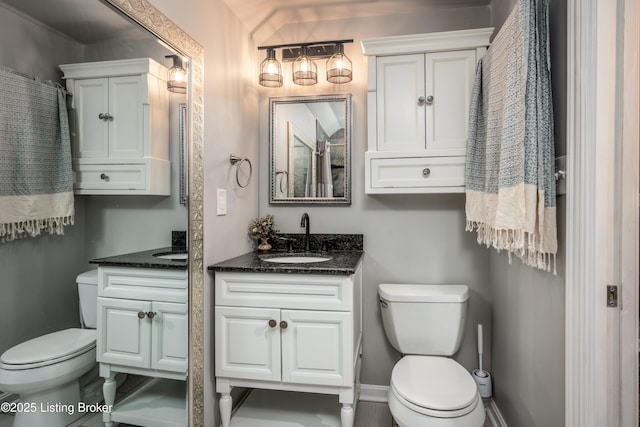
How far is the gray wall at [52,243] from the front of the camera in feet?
2.64

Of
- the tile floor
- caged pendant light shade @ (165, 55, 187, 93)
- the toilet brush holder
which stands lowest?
the tile floor

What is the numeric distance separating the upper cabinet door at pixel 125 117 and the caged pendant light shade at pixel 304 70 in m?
1.15

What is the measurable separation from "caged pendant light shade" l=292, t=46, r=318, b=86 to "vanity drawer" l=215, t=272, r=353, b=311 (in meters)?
1.28

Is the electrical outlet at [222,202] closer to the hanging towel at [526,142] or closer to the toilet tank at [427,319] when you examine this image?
the toilet tank at [427,319]

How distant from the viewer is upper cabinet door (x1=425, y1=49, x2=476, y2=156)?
1838 mm

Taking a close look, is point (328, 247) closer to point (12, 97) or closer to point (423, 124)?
point (423, 124)

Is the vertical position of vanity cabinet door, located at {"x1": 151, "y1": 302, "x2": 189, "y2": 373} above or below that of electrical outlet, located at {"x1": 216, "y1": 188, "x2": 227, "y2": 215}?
below

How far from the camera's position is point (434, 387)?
1.45 metres

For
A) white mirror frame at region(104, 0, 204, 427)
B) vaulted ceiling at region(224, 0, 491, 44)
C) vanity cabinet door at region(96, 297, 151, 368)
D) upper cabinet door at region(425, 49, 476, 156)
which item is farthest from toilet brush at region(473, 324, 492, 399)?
vaulted ceiling at region(224, 0, 491, 44)

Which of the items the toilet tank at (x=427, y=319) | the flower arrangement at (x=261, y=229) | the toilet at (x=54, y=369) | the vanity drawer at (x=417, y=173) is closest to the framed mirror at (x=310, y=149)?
the flower arrangement at (x=261, y=229)

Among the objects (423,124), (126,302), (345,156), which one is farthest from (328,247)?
(126,302)

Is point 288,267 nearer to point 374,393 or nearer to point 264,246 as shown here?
point 264,246

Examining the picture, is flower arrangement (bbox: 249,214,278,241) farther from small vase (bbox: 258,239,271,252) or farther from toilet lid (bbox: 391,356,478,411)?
toilet lid (bbox: 391,356,478,411)

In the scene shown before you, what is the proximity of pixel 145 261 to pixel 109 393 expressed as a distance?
0.45 metres
